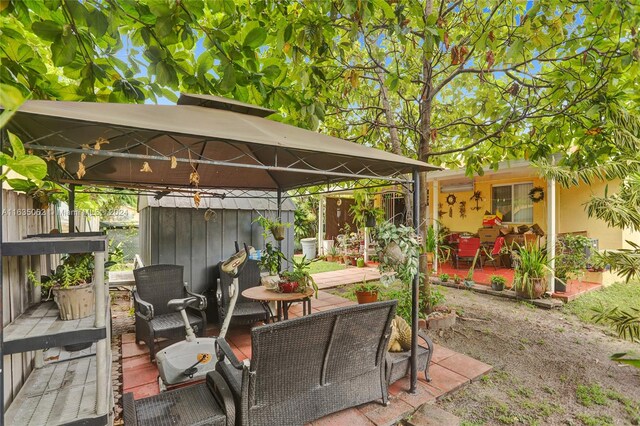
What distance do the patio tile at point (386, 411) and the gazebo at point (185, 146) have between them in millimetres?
282

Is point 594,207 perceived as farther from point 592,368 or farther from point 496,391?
point 496,391

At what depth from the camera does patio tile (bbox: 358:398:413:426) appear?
7.88 ft

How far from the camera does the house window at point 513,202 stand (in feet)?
29.3

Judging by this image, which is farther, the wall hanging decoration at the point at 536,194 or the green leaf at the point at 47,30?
the wall hanging decoration at the point at 536,194

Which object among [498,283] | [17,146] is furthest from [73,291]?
[498,283]

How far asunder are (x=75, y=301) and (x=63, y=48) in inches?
60.6

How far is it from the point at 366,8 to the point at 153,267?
363cm

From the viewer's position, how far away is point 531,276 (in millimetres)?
5855

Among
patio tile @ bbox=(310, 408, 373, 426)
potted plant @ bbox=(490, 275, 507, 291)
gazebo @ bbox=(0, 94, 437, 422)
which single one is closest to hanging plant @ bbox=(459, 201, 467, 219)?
potted plant @ bbox=(490, 275, 507, 291)

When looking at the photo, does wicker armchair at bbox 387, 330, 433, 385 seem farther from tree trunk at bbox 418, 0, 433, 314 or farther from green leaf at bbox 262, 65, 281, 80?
green leaf at bbox 262, 65, 281, 80

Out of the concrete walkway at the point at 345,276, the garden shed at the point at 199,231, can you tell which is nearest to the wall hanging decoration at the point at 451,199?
the concrete walkway at the point at 345,276

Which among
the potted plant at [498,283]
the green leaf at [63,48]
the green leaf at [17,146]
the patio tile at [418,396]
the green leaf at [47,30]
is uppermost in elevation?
the green leaf at [47,30]

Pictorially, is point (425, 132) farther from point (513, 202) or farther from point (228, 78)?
point (513, 202)

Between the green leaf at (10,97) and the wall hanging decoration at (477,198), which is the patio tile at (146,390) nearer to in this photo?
the green leaf at (10,97)
